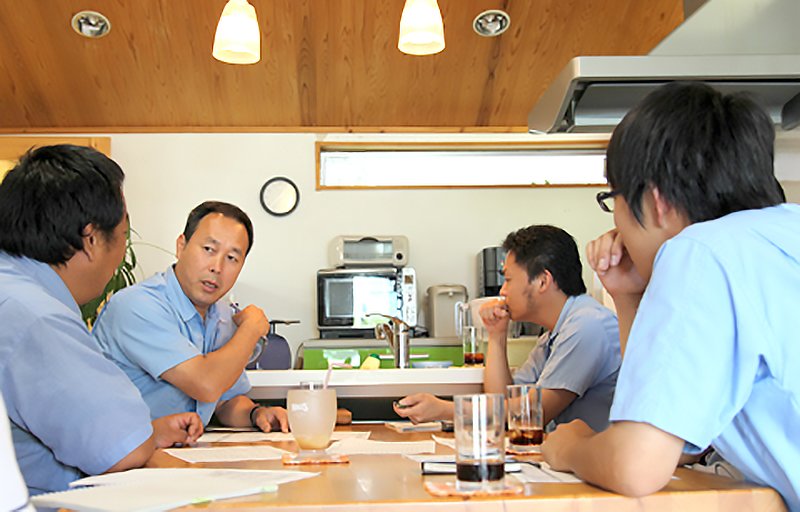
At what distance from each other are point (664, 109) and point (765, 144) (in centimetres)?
14

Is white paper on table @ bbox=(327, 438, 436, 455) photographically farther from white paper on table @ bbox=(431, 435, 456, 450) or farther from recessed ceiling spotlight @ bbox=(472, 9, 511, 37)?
recessed ceiling spotlight @ bbox=(472, 9, 511, 37)

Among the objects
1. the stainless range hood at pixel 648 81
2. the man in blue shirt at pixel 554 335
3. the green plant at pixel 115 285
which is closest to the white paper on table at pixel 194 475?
the man in blue shirt at pixel 554 335

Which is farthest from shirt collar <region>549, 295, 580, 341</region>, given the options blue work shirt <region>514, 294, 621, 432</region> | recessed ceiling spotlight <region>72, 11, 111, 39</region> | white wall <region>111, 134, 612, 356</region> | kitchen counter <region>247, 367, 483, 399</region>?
recessed ceiling spotlight <region>72, 11, 111, 39</region>

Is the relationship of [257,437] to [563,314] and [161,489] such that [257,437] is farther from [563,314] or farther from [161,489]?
[563,314]

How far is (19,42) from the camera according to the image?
4.75 meters

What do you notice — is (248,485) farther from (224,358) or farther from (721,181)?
(224,358)

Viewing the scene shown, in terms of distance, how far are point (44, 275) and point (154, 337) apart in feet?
1.75

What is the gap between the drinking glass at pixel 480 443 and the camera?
101 cm

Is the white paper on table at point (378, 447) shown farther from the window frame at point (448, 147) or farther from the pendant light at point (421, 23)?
the window frame at point (448, 147)

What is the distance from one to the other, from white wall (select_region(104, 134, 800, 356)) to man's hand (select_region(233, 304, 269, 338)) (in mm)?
2896

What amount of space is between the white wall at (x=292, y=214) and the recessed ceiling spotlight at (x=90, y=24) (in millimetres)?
867

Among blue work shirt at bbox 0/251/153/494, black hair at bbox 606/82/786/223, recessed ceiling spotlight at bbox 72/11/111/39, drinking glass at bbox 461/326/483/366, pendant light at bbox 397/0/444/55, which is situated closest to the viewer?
black hair at bbox 606/82/786/223

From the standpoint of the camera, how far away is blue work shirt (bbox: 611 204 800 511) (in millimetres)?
988

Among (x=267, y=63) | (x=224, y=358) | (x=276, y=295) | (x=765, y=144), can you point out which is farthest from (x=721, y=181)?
(x=276, y=295)
